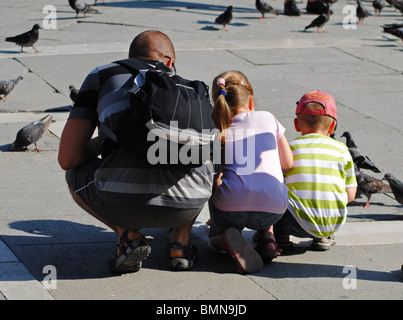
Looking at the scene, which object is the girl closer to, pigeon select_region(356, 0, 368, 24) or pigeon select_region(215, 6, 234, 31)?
pigeon select_region(215, 6, 234, 31)

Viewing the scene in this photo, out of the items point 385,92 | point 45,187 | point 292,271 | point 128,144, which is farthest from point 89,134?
point 385,92

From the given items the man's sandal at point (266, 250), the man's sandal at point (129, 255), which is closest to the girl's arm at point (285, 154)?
the man's sandal at point (266, 250)

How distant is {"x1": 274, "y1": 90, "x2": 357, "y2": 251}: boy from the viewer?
4.88m

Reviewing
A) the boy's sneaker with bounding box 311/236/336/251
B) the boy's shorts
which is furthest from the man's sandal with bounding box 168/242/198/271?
the boy's sneaker with bounding box 311/236/336/251

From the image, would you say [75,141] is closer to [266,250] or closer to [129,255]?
[129,255]

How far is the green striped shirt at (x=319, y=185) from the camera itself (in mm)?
4871

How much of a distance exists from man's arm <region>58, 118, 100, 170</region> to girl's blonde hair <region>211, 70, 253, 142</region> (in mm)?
843

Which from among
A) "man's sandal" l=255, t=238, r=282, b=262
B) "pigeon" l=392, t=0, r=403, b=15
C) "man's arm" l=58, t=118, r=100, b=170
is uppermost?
"man's arm" l=58, t=118, r=100, b=170

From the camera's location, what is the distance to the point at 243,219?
4.75 m

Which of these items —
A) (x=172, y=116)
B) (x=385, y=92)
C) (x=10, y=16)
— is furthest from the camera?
(x=10, y=16)

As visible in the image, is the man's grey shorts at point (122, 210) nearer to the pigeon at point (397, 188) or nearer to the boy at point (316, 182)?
the boy at point (316, 182)

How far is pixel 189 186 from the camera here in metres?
4.43
